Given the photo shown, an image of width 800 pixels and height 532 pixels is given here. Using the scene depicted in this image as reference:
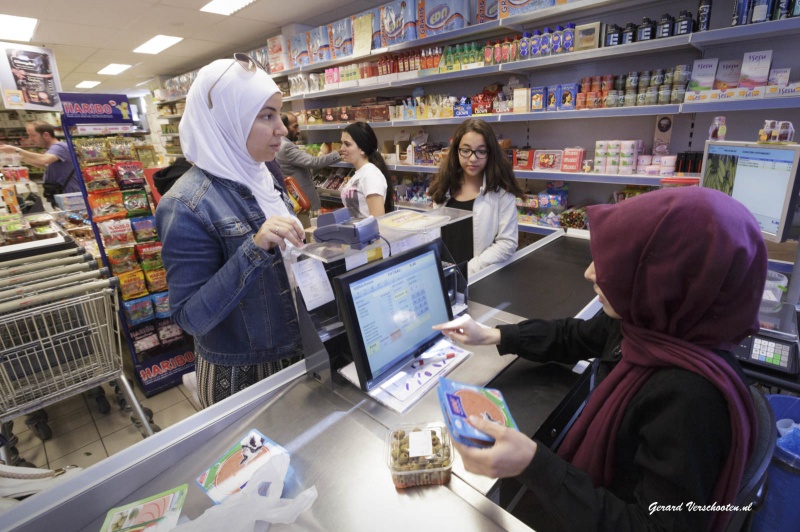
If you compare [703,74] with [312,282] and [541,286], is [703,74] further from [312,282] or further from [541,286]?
[312,282]

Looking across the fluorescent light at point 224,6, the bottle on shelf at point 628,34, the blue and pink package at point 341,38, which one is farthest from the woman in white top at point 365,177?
the fluorescent light at point 224,6

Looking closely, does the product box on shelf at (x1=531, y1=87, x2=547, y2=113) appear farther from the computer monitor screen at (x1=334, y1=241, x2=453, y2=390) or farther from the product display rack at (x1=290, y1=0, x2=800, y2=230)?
the computer monitor screen at (x1=334, y1=241, x2=453, y2=390)

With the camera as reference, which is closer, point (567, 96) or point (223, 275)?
point (223, 275)

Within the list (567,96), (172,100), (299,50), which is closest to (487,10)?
(567,96)

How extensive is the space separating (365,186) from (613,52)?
189 centimetres

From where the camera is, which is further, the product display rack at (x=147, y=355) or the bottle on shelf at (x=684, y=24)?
the product display rack at (x=147, y=355)

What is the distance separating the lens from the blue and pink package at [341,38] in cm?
453

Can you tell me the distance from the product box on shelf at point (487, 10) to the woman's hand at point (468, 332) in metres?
3.13

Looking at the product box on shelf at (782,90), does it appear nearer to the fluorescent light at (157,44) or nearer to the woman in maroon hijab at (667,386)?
the woman in maroon hijab at (667,386)

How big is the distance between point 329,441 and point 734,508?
837 mm

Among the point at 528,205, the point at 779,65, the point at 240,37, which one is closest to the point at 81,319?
the point at 528,205

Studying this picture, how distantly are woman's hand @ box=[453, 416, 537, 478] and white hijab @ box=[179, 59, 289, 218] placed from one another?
103cm

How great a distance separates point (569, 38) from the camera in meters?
2.89

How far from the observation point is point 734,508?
77 cm
